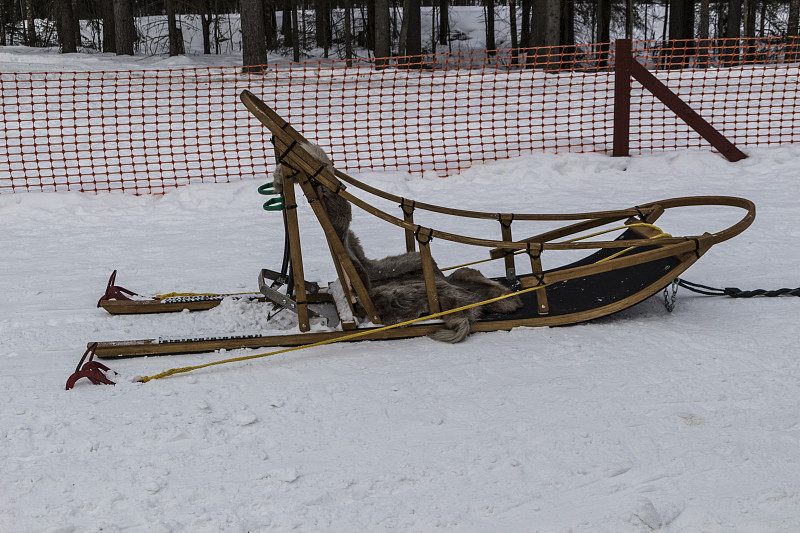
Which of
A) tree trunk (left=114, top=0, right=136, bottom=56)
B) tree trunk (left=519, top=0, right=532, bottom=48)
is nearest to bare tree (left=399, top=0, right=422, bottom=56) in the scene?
tree trunk (left=519, top=0, right=532, bottom=48)

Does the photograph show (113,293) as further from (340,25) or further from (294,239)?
(340,25)

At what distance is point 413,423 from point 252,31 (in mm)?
11526

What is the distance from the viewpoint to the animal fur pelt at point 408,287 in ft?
12.8

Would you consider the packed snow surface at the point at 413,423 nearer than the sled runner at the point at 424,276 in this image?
Yes

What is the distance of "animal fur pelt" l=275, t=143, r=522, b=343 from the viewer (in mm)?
3896

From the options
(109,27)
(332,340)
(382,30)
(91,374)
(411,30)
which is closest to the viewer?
(91,374)

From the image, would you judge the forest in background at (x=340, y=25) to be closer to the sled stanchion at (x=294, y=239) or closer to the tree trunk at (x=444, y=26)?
the tree trunk at (x=444, y=26)

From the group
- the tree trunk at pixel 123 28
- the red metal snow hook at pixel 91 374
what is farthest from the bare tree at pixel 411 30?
the red metal snow hook at pixel 91 374

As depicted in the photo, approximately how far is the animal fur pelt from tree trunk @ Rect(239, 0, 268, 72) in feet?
31.7

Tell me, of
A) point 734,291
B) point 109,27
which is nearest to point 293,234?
point 734,291

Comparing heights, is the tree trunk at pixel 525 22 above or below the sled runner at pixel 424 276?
above

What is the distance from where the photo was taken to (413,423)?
3105mm

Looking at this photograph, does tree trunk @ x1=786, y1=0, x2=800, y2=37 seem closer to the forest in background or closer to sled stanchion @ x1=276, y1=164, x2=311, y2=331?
the forest in background

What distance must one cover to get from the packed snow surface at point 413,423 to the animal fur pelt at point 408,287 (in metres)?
0.15
